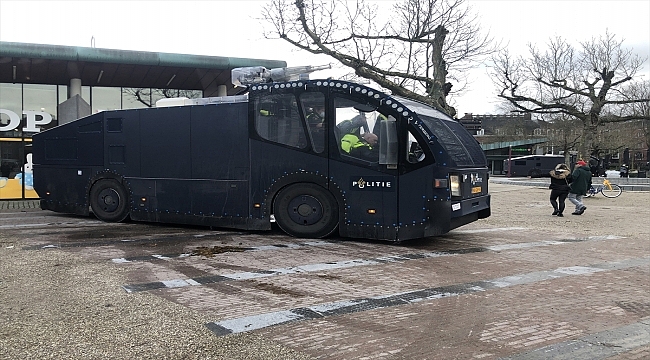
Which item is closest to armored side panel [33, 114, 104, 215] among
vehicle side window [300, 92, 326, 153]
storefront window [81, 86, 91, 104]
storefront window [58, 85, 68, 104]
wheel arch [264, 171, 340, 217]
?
wheel arch [264, 171, 340, 217]

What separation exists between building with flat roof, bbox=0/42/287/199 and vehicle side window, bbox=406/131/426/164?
12.8m

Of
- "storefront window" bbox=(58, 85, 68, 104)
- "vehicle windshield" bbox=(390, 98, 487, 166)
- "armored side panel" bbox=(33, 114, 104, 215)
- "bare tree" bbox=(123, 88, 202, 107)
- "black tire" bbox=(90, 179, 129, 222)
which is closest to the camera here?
"vehicle windshield" bbox=(390, 98, 487, 166)

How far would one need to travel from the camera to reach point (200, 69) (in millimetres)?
20328

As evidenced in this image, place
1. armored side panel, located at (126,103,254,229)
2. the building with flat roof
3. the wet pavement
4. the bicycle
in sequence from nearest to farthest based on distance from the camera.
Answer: the wet pavement < armored side panel, located at (126,103,254,229) < the building with flat roof < the bicycle

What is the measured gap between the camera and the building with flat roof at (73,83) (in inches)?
721

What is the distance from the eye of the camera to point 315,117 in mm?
9508

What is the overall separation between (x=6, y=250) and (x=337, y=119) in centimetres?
572

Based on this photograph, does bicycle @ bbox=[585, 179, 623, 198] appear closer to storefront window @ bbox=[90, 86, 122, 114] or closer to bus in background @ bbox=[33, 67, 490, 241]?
bus in background @ bbox=[33, 67, 490, 241]

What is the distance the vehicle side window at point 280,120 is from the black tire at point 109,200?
4073 mm

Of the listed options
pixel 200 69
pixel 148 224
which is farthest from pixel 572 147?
pixel 148 224

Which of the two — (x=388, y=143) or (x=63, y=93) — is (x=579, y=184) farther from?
(x=63, y=93)

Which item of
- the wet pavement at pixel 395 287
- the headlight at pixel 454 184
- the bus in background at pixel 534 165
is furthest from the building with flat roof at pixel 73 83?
the bus in background at pixel 534 165

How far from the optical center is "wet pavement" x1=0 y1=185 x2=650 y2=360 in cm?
450

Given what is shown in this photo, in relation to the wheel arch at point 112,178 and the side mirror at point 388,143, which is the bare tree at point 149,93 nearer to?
the wheel arch at point 112,178
